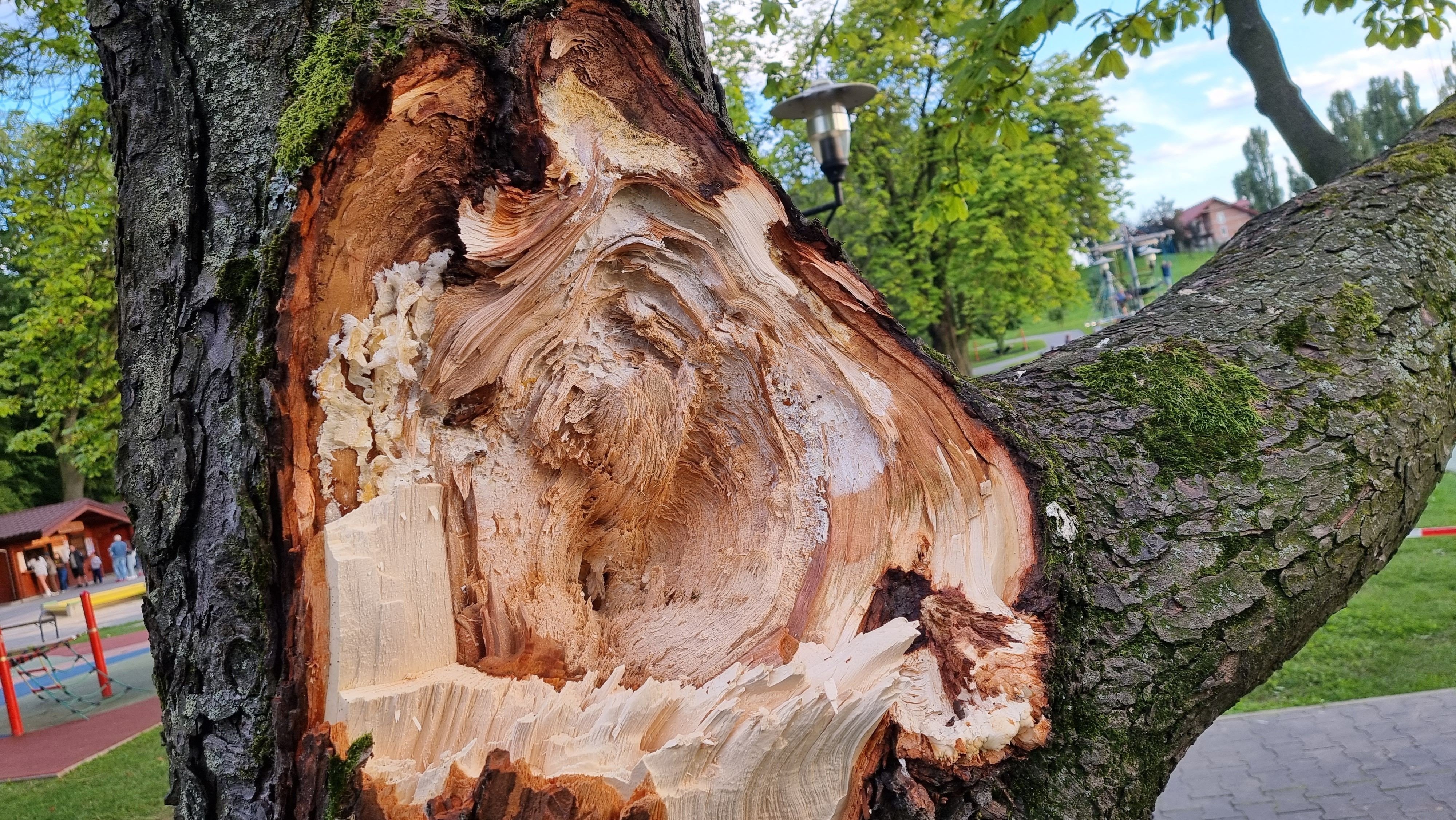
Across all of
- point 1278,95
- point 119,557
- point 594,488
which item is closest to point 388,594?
point 594,488

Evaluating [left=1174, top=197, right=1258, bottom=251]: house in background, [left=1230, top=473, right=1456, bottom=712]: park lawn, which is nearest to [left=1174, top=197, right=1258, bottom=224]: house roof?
[left=1174, top=197, right=1258, bottom=251]: house in background

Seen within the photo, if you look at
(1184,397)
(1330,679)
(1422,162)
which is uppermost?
(1422,162)

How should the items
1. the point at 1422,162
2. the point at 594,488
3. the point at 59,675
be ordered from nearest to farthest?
the point at 594,488, the point at 1422,162, the point at 59,675

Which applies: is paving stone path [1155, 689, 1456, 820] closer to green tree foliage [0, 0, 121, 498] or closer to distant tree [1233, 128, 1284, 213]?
green tree foliage [0, 0, 121, 498]

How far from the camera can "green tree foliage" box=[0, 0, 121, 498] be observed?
584 centimetres

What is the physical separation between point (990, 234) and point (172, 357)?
699 inches

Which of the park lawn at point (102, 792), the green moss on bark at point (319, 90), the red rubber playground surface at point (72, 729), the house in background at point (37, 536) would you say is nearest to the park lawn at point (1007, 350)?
the house in background at point (37, 536)

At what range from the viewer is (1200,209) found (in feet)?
254

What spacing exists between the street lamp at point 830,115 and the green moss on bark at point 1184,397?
232 inches

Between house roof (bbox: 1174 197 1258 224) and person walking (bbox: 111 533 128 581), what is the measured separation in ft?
246

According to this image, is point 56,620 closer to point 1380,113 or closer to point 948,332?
point 948,332

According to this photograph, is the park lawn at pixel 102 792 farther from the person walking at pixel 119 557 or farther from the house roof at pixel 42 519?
the person walking at pixel 119 557

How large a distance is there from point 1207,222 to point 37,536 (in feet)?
279

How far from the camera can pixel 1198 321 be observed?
5.93 feet
